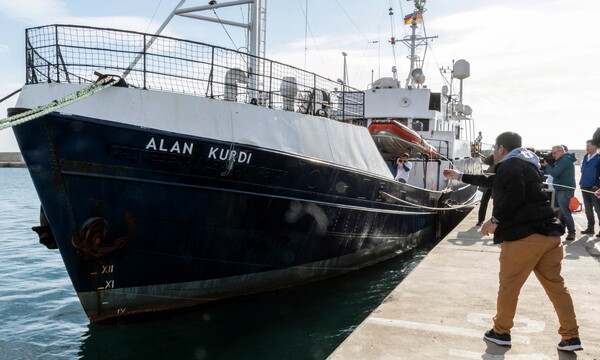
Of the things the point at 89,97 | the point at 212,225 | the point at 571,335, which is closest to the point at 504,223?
the point at 571,335

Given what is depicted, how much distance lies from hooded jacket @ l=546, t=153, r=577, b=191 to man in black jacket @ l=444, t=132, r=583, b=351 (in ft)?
18.0

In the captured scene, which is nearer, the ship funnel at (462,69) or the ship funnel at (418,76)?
the ship funnel at (418,76)

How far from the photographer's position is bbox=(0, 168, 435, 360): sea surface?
19.5 feet

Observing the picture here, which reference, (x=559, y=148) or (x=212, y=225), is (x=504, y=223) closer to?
(x=212, y=225)

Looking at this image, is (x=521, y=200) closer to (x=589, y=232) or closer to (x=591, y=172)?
(x=591, y=172)

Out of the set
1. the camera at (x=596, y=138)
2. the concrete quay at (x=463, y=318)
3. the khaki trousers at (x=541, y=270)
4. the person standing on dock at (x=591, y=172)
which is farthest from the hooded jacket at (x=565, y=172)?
the khaki trousers at (x=541, y=270)

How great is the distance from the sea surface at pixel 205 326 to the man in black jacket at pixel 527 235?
2.89 m

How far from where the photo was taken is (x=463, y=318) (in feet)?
15.0

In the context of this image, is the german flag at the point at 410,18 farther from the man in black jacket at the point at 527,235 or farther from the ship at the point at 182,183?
the man in black jacket at the point at 527,235

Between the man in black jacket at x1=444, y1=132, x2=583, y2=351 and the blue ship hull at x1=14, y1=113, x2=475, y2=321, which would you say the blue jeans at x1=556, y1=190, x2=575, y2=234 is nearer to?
the blue ship hull at x1=14, y1=113, x2=475, y2=321

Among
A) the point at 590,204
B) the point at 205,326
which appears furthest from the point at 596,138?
the point at 205,326

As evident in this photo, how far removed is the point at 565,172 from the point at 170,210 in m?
6.78

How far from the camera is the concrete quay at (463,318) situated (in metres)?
3.76

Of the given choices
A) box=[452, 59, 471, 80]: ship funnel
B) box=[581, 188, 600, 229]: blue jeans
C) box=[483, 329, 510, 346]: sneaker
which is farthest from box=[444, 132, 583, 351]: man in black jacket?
box=[452, 59, 471, 80]: ship funnel
